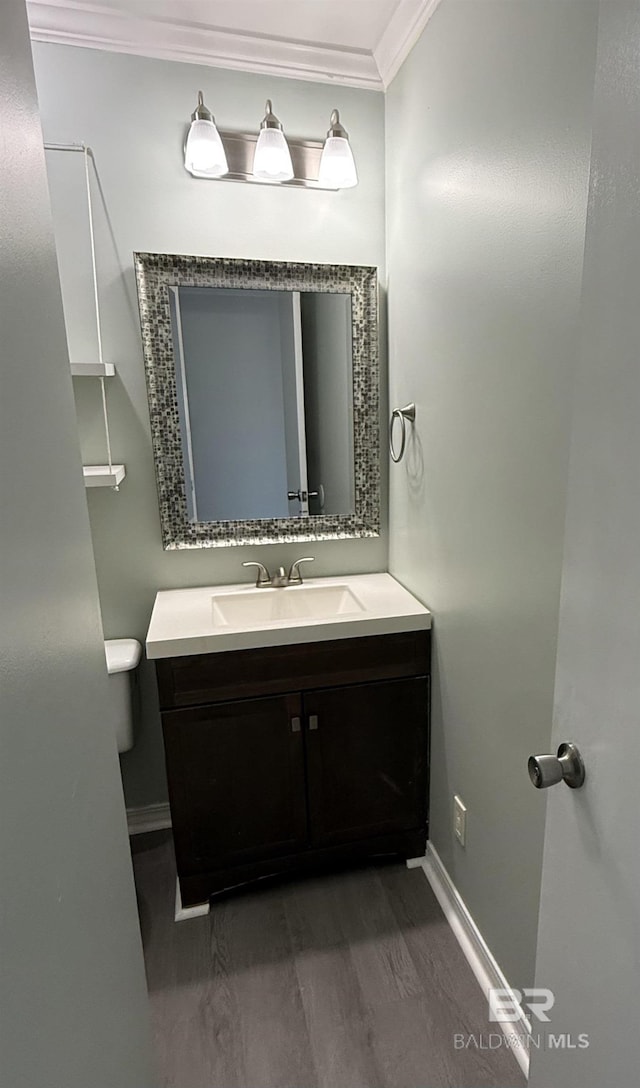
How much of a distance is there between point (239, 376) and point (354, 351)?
0.41 metres

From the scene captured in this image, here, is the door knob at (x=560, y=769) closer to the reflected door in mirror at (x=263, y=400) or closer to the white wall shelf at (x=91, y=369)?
the reflected door in mirror at (x=263, y=400)

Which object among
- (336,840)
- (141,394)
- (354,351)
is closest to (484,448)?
(354,351)

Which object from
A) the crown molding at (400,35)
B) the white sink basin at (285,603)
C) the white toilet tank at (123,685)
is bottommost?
the white toilet tank at (123,685)

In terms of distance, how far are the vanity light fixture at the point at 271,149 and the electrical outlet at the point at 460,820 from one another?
192 centimetres

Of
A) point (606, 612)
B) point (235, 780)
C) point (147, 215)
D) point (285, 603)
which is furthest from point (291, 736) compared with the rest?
point (147, 215)

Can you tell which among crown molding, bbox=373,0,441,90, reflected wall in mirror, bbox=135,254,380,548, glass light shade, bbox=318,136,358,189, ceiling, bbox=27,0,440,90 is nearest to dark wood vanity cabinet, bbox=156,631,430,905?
reflected wall in mirror, bbox=135,254,380,548

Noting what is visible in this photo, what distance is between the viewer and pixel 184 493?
6.12 ft

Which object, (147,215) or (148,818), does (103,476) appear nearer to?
(147,215)

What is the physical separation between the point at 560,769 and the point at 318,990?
3.95 ft

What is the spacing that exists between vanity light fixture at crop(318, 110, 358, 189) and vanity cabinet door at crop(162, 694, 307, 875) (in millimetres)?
1575

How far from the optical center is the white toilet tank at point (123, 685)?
172 cm

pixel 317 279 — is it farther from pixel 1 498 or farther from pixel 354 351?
pixel 1 498

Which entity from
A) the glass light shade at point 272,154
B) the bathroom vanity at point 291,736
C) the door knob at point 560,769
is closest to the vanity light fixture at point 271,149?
the glass light shade at point 272,154

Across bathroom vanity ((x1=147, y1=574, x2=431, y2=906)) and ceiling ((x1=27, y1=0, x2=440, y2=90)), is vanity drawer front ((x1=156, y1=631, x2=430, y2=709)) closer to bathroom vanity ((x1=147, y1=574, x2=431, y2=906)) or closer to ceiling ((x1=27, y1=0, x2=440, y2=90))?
bathroom vanity ((x1=147, y1=574, x2=431, y2=906))
